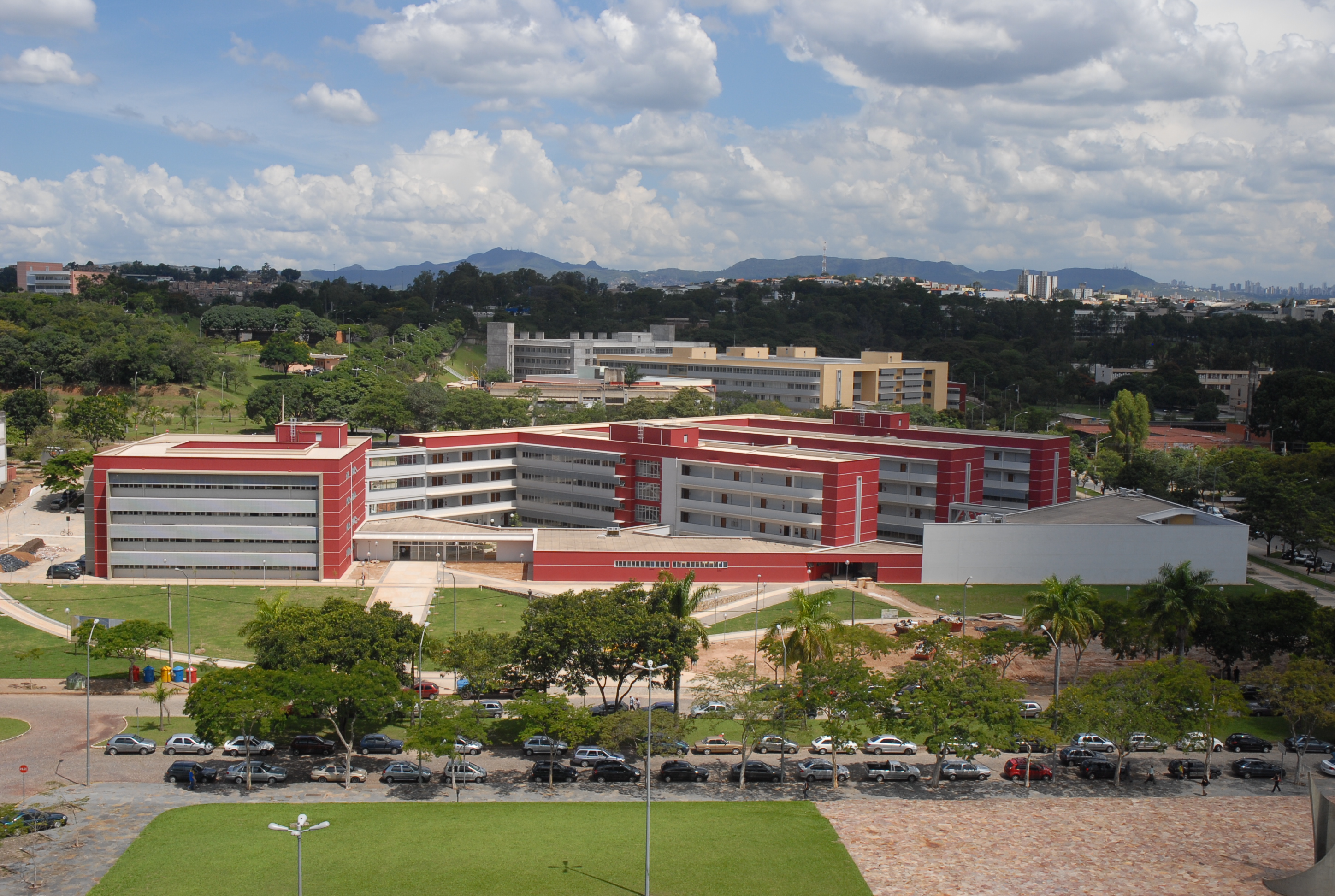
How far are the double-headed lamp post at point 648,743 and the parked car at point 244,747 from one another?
1387 cm

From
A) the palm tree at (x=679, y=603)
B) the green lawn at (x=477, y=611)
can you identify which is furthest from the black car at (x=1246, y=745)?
the green lawn at (x=477, y=611)

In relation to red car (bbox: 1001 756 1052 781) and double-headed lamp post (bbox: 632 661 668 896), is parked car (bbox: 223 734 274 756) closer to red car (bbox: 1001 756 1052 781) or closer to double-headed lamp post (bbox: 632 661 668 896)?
double-headed lamp post (bbox: 632 661 668 896)

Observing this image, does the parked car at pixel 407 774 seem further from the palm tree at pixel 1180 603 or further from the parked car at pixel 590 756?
the palm tree at pixel 1180 603

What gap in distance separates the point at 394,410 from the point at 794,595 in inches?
2826

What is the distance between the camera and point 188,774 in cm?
4159

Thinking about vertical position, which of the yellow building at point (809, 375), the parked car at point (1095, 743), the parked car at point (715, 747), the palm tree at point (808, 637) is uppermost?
the yellow building at point (809, 375)

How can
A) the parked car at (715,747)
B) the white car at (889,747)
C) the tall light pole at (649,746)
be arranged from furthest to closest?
the white car at (889,747) < the parked car at (715,747) < the tall light pole at (649,746)

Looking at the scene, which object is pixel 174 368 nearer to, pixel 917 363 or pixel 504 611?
pixel 504 611

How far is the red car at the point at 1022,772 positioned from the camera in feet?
145

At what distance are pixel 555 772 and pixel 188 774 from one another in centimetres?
1418

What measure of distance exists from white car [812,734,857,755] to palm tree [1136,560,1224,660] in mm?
17023

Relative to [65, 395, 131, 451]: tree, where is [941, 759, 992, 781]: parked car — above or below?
below

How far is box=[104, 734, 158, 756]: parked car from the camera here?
1710 inches

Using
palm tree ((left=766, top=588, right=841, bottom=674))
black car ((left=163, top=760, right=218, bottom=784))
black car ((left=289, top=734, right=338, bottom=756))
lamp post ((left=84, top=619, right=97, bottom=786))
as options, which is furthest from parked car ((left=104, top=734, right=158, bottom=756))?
palm tree ((left=766, top=588, right=841, bottom=674))
